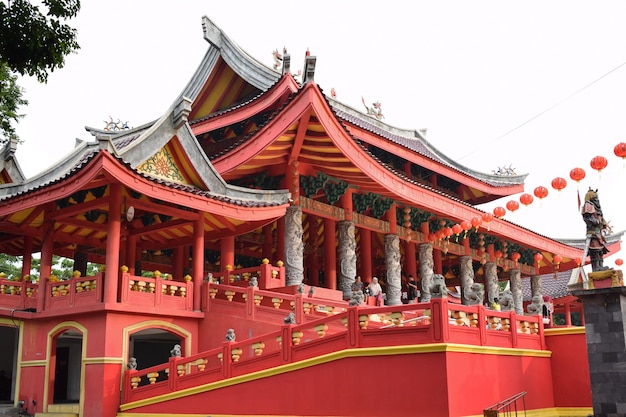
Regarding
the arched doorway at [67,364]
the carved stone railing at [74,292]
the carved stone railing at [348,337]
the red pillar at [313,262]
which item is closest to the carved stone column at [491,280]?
the red pillar at [313,262]

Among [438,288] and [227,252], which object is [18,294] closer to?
[227,252]

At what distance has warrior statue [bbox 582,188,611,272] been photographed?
1114 cm

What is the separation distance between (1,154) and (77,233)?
9.17 ft

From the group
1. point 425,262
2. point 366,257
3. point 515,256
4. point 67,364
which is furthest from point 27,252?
point 515,256

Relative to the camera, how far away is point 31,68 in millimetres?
8656

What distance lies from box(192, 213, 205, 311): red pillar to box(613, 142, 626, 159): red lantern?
27.2 feet

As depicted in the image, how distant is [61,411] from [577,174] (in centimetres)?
1111

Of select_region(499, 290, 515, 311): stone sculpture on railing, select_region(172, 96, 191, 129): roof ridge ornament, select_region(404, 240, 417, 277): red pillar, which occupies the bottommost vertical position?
select_region(499, 290, 515, 311): stone sculpture on railing

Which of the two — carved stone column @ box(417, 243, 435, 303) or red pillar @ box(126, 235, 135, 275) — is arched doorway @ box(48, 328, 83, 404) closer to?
red pillar @ box(126, 235, 135, 275)

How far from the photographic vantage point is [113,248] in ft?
40.3

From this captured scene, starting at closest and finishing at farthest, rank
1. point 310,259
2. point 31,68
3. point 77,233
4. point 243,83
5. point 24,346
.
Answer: point 31,68 → point 24,346 → point 77,233 → point 243,83 → point 310,259

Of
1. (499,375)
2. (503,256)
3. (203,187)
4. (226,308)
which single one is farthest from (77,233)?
(503,256)

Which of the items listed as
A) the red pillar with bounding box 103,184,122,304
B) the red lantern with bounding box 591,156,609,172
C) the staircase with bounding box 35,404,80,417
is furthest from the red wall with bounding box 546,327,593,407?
the staircase with bounding box 35,404,80,417

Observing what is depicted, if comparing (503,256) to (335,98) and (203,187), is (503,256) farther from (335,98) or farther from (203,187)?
(203,187)
